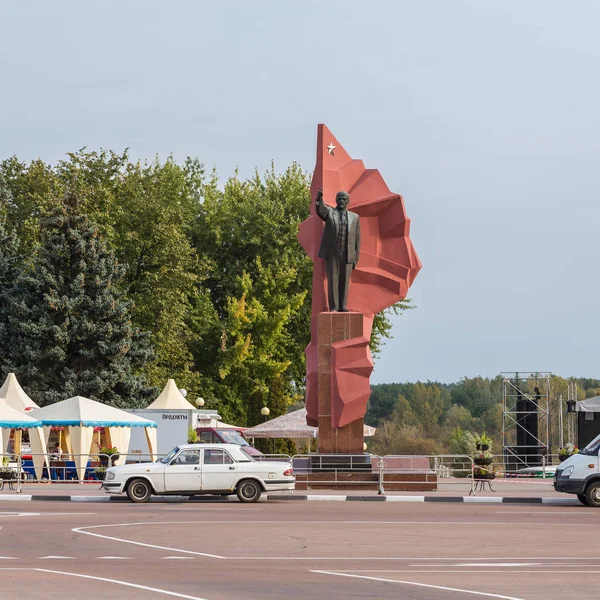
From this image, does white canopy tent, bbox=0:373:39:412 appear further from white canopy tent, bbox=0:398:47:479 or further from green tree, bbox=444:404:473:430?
green tree, bbox=444:404:473:430

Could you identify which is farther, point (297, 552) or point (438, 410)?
point (438, 410)

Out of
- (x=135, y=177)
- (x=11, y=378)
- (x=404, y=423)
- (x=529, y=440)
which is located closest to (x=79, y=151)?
(x=135, y=177)

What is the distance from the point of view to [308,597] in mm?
11844

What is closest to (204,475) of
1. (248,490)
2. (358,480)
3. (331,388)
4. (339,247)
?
(248,490)

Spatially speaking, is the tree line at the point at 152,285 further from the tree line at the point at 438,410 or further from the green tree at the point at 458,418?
the green tree at the point at 458,418

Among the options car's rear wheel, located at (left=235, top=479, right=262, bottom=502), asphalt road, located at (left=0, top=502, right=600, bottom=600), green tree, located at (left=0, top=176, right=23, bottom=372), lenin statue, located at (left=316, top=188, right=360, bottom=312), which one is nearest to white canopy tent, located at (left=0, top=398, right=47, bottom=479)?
lenin statue, located at (left=316, top=188, right=360, bottom=312)

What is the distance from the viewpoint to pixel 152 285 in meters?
58.7

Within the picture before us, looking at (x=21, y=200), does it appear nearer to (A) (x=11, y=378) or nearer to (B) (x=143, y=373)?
(B) (x=143, y=373)

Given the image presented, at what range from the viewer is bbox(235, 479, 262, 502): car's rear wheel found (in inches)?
1085

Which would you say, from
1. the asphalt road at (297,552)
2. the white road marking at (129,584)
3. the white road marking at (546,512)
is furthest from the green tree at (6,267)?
the white road marking at (129,584)

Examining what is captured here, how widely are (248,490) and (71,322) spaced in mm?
26828

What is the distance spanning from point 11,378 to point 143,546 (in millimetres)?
30416

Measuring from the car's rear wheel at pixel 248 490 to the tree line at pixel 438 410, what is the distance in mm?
87663

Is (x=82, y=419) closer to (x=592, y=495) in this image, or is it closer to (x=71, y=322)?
(x=71, y=322)
